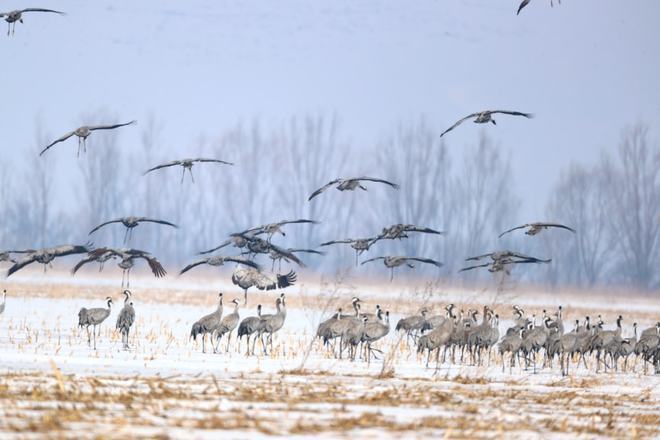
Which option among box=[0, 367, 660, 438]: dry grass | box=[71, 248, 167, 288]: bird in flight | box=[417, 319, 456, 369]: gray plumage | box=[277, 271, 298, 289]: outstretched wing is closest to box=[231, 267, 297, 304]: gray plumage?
box=[277, 271, 298, 289]: outstretched wing

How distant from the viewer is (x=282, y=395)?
37.7ft

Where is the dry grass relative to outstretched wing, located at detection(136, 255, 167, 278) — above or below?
below

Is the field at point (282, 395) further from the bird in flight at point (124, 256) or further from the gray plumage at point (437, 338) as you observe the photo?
the bird in flight at point (124, 256)

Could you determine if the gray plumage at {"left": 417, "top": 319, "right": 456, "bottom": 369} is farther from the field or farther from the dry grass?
the dry grass

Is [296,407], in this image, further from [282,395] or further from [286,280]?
[286,280]

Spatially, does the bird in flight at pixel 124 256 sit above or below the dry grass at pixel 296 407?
above

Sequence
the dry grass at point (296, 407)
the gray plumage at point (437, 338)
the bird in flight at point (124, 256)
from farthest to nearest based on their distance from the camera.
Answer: the bird in flight at point (124, 256)
the gray plumage at point (437, 338)
the dry grass at point (296, 407)

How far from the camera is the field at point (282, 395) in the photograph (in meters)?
9.39

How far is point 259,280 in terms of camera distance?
74.2ft

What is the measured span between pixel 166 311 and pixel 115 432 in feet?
73.4

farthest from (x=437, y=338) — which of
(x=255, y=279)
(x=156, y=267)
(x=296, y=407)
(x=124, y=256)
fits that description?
(x=296, y=407)

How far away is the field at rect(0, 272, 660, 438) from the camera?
9391 millimetres

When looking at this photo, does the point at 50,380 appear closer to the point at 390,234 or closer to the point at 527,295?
the point at 390,234

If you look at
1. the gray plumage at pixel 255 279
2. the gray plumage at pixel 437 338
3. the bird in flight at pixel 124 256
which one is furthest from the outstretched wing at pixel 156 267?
the gray plumage at pixel 437 338
